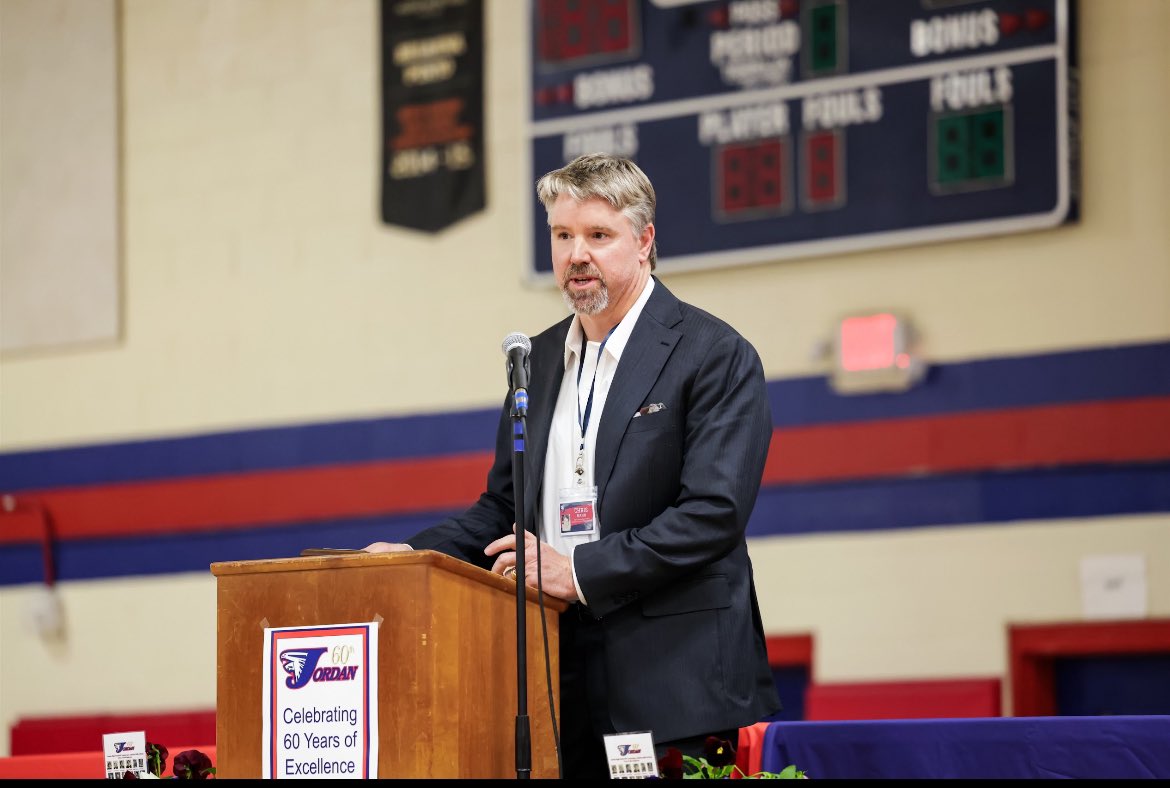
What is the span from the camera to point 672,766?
2506 mm

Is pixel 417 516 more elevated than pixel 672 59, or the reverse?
pixel 672 59

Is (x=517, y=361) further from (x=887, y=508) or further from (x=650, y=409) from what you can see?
(x=887, y=508)

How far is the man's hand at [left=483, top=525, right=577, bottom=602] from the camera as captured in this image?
280 centimetres

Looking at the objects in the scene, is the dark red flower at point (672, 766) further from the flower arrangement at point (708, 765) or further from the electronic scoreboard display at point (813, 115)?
the electronic scoreboard display at point (813, 115)

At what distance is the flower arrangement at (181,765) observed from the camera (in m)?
2.92

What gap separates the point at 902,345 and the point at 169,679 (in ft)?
12.1

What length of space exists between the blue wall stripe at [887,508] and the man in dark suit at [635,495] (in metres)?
2.96

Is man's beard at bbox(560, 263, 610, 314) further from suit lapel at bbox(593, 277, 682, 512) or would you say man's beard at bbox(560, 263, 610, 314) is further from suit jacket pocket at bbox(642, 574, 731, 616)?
suit jacket pocket at bbox(642, 574, 731, 616)

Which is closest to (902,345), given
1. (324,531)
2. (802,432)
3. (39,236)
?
(802,432)

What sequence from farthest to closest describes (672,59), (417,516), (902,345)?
(417,516)
(672,59)
(902,345)

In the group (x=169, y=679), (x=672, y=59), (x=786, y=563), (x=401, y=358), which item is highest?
(x=672, y=59)

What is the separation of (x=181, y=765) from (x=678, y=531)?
3.36 ft

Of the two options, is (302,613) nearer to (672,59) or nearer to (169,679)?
(672,59)

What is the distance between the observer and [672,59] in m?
6.31
